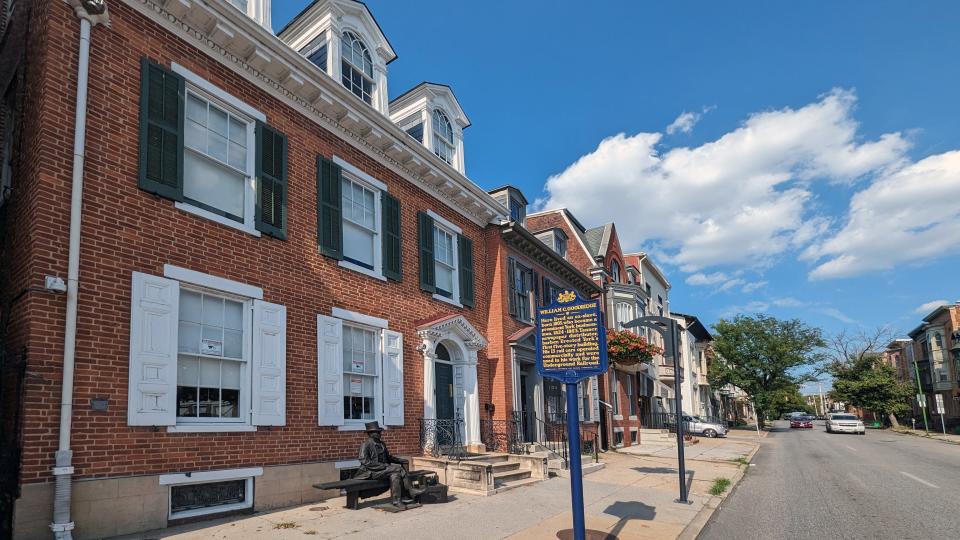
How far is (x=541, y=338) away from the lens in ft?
24.5

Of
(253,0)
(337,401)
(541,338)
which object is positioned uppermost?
(253,0)

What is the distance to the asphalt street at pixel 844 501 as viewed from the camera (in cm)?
889

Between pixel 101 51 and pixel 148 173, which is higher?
pixel 101 51

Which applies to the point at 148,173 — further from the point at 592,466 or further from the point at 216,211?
the point at 592,466

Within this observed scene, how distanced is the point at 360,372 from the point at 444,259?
476 centimetres

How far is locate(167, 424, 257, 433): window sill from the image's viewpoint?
26.6 ft

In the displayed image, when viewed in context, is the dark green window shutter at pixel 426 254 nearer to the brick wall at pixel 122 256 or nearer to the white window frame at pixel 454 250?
the white window frame at pixel 454 250

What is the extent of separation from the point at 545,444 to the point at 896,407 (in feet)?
147

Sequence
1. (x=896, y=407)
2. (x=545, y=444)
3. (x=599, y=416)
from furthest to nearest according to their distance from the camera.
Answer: (x=896, y=407) → (x=599, y=416) → (x=545, y=444)

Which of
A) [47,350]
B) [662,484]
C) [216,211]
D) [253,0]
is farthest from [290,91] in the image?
[662,484]

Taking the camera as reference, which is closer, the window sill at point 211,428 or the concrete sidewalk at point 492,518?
the concrete sidewalk at point 492,518

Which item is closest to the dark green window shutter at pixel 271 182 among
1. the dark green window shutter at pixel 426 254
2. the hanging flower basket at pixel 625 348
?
the dark green window shutter at pixel 426 254

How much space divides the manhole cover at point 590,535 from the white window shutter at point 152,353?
5.44 meters

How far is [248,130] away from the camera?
10.2 metres
